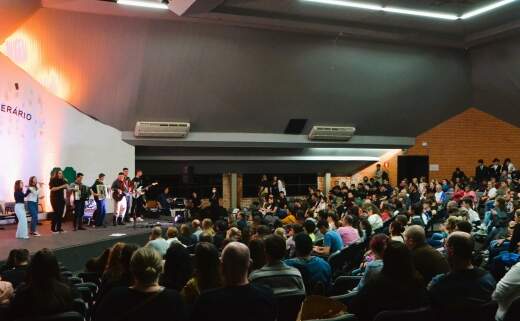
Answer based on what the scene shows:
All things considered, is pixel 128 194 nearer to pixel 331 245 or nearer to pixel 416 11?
pixel 331 245

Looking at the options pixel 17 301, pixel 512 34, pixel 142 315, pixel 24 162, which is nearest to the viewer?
pixel 142 315

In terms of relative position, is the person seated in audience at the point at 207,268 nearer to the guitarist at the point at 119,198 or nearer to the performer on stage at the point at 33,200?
the performer on stage at the point at 33,200

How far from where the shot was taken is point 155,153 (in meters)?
15.1

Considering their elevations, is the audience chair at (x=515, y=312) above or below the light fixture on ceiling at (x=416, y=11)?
below

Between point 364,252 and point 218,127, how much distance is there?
9170 millimetres

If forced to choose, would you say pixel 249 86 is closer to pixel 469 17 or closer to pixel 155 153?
pixel 155 153

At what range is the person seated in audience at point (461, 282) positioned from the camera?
2.81 m

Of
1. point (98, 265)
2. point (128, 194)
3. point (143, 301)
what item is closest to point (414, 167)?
point (128, 194)

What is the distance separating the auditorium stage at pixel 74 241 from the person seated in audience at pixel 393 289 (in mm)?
5654

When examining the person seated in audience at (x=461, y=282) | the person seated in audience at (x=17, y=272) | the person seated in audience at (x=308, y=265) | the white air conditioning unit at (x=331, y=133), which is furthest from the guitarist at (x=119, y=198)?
the person seated in audience at (x=461, y=282)

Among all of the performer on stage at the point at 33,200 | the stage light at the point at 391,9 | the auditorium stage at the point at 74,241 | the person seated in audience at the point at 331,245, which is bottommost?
the auditorium stage at the point at 74,241

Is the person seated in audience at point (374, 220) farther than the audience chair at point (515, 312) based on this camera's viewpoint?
Yes

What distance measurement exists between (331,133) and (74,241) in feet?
30.3

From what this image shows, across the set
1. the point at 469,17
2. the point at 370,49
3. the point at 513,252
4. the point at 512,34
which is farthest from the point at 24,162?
the point at 512,34
